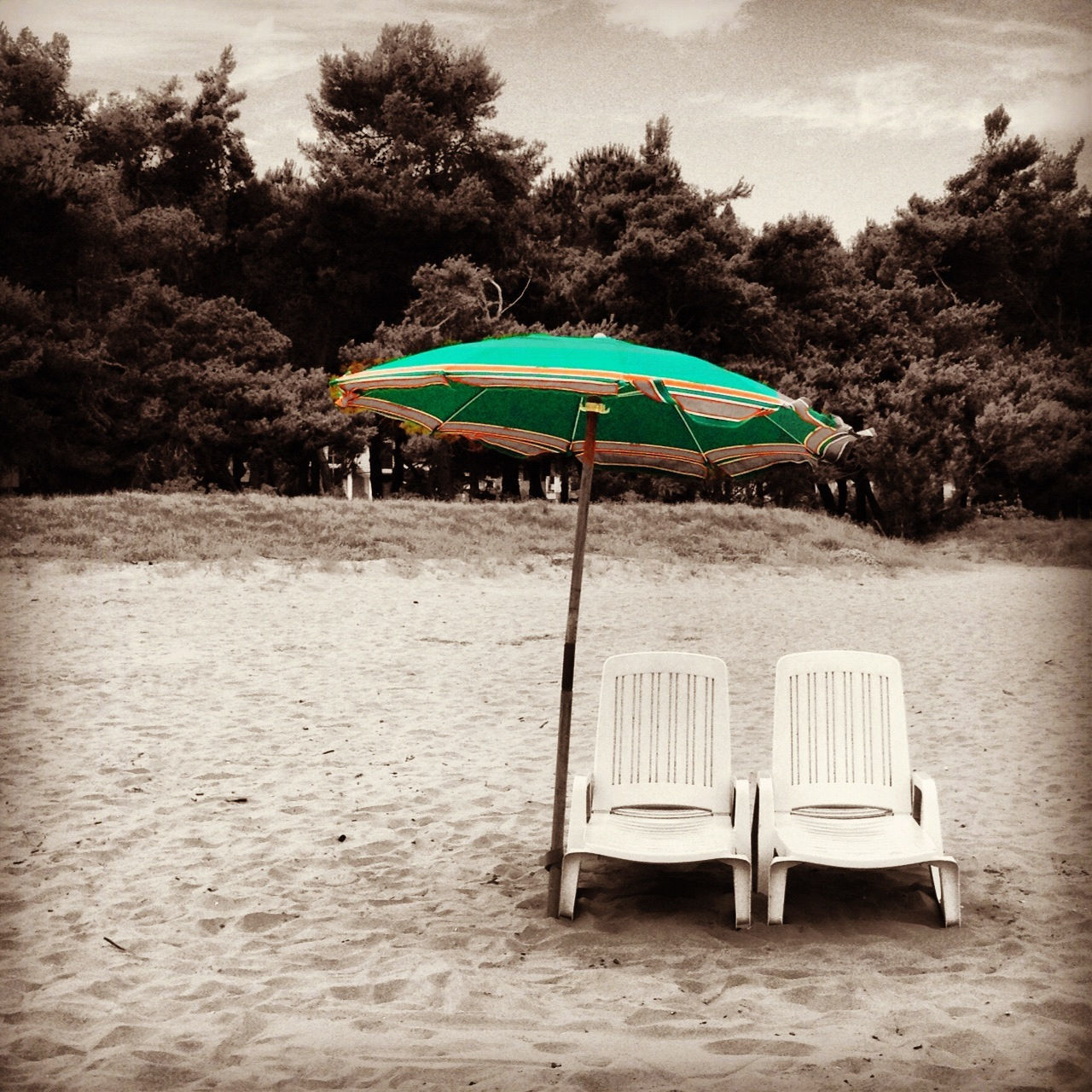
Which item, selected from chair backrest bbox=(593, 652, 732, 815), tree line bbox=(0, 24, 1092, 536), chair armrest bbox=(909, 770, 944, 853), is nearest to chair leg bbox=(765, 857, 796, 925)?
chair backrest bbox=(593, 652, 732, 815)

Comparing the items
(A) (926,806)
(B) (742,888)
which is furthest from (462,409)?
(A) (926,806)

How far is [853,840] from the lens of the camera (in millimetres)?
4336

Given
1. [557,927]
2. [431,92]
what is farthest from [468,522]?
[557,927]

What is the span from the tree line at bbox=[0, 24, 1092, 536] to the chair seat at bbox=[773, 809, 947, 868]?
34.7 ft

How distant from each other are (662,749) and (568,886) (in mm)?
769

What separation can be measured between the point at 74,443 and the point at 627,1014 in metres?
20.7

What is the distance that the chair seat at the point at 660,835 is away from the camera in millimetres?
4148

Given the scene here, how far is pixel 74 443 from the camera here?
2142 centimetres

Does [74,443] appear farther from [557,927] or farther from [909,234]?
[557,927]

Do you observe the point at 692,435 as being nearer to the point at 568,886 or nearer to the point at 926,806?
the point at 926,806

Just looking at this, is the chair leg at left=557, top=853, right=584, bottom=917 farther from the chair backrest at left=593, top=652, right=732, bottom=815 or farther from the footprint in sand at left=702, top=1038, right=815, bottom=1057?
the footprint in sand at left=702, top=1038, right=815, bottom=1057

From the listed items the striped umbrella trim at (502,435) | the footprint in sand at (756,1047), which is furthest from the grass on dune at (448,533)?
the footprint in sand at (756,1047)

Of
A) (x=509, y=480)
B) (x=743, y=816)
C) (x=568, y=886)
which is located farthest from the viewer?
(x=509, y=480)

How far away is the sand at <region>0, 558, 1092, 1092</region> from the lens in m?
3.16
